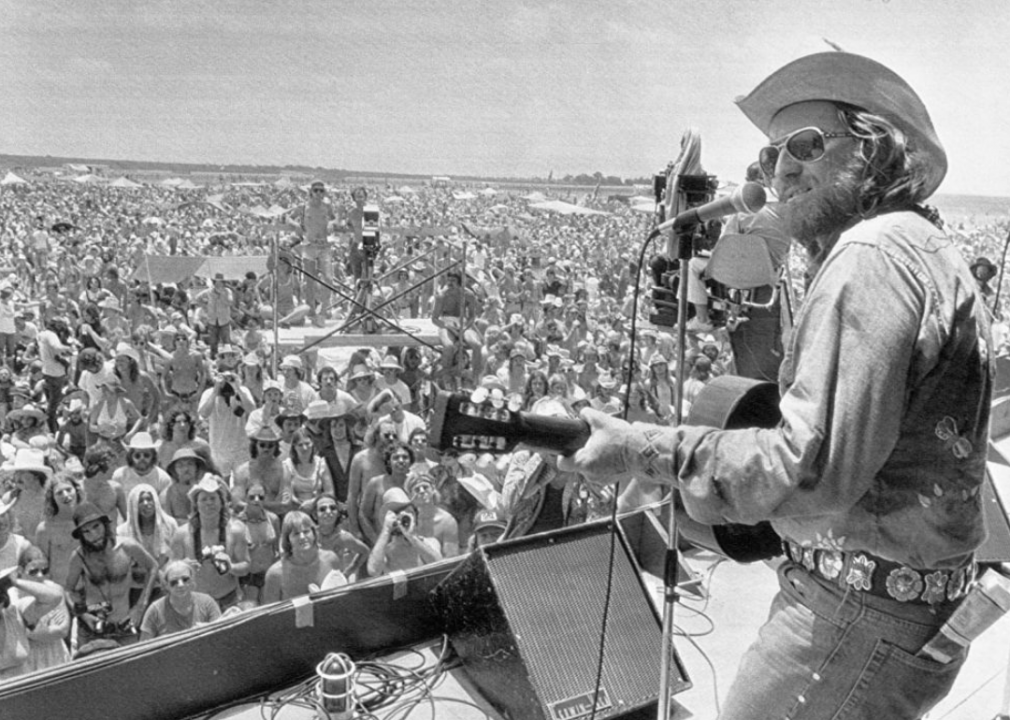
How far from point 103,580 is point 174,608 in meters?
0.54

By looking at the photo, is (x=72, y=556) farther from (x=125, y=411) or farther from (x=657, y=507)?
(x=657, y=507)

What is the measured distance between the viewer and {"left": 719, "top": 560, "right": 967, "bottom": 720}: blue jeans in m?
1.47

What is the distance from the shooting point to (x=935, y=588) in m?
1.47

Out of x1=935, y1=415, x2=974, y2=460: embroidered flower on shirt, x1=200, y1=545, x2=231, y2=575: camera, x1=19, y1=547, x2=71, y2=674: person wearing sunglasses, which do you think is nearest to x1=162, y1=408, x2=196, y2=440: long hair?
x1=200, y1=545, x2=231, y2=575: camera

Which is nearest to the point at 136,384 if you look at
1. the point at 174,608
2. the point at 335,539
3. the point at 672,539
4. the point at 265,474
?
the point at 265,474

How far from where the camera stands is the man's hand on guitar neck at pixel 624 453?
146 centimetres

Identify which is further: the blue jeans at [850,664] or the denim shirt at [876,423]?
the blue jeans at [850,664]

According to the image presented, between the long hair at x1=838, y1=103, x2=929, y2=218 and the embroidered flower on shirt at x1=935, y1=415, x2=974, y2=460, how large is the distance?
36 cm

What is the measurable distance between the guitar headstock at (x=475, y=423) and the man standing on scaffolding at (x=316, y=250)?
1091 centimetres

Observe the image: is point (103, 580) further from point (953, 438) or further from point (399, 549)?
point (953, 438)

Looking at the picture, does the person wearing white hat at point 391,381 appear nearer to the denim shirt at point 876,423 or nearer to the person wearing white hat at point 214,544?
the person wearing white hat at point 214,544

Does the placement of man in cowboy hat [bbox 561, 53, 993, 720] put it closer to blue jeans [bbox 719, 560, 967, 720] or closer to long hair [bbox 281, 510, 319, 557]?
blue jeans [bbox 719, 560, 967, 720]

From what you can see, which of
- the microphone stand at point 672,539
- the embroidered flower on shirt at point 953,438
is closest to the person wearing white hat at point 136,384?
the microphone stand at point 672,539

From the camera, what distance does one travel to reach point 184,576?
15.4 ft
